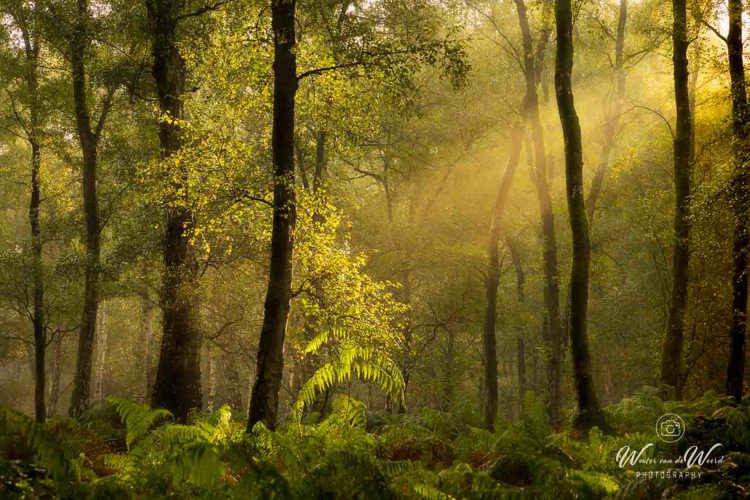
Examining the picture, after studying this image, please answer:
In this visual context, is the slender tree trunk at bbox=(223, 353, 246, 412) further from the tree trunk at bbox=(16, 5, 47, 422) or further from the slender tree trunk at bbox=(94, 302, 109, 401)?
the slender tree trunk at bbox=(94, 302, 109, 401)

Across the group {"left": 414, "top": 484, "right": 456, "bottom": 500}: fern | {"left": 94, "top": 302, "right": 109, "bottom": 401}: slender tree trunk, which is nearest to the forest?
{"left": 414, "top": 484, "right": 456, "bottom": 500}: fern

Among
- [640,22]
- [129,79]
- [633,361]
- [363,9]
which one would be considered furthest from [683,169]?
[633,361]

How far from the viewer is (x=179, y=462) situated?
392 cm

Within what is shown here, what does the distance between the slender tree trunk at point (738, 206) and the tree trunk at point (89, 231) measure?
15.3 metres

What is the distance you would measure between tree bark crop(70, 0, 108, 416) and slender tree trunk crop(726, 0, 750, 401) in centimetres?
1523

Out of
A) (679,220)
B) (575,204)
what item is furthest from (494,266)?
(575,204)

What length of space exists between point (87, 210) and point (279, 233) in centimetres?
1243

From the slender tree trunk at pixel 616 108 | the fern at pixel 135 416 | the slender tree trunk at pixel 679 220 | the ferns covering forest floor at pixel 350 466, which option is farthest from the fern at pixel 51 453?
the slender tree trunk at pixel 616 108

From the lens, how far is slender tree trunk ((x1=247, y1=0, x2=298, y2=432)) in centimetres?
848

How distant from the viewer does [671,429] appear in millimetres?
6367

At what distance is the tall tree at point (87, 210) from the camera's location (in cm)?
1561

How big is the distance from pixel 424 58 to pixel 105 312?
103ft

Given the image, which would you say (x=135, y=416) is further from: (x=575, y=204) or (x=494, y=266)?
(x=494, y=266)

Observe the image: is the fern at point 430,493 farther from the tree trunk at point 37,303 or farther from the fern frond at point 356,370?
the tree trunk at point 37,303
